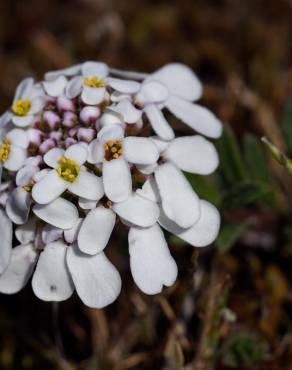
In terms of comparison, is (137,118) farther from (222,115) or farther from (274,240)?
(222,115)

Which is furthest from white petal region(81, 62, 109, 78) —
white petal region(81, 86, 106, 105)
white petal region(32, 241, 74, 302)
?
white petal region(32, 241, 74, 302)

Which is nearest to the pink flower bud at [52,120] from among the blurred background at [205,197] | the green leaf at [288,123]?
the blurred background at [205,197]

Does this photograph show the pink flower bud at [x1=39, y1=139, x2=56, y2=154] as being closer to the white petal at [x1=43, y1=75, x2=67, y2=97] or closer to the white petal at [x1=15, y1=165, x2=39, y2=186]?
the white petal at [x1=15, y1=165, x2=39, y2=186]

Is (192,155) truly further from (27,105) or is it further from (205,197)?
(27,105)

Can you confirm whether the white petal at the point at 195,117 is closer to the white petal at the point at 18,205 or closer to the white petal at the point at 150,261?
the white petal at the point at 150,261

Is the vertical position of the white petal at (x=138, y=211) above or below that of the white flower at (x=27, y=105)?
below

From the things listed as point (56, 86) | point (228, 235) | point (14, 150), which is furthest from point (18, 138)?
point (228, 235)

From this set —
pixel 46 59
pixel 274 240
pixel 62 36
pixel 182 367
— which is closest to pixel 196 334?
pixel 182 367
